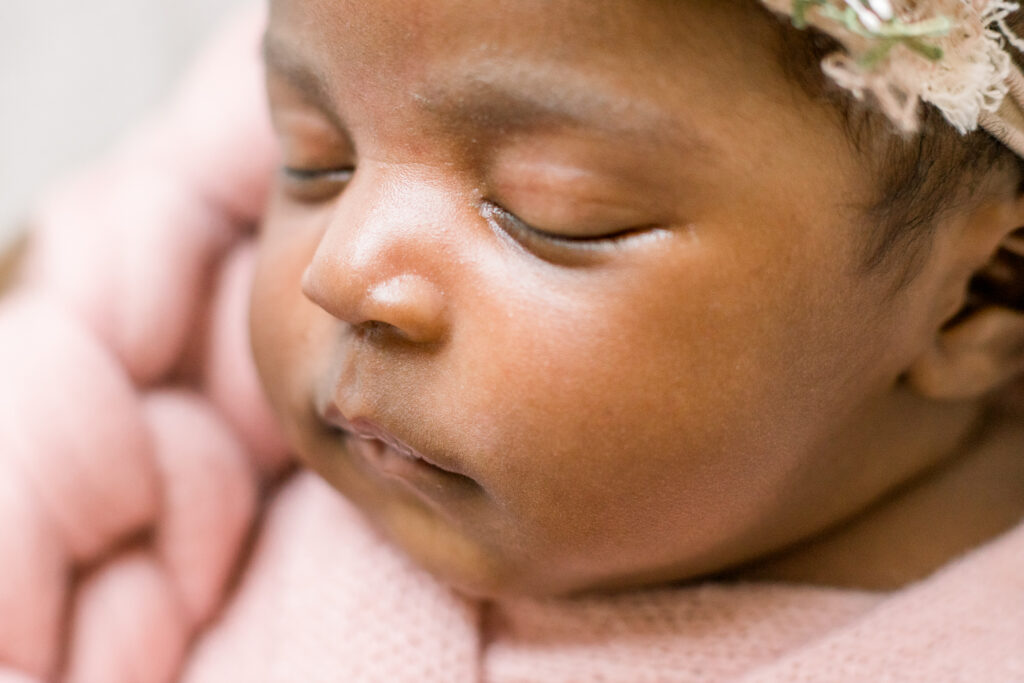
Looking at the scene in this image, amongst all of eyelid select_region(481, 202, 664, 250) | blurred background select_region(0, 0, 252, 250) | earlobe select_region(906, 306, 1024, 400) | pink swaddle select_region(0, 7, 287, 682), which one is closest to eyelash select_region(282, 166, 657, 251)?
eyelid select_region(481, 202, 664, 250)

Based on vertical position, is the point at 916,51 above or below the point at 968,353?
above

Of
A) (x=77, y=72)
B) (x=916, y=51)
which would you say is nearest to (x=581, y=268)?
(x=916, y=51)

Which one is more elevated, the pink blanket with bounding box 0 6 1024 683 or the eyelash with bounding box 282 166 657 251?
the eyelash with bounding box 282 166 657 251

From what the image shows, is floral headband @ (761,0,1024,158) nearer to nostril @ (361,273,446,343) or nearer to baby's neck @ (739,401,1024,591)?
nostril @ (361,273,446,343)

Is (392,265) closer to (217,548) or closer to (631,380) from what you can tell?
(631,380)

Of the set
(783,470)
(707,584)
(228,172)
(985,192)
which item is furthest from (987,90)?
(228,172)

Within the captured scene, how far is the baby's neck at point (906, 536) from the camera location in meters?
0.89

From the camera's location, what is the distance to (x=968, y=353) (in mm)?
807

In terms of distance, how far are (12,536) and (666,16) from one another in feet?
2.12

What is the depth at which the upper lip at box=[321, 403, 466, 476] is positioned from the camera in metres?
0.71

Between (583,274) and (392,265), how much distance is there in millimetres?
116

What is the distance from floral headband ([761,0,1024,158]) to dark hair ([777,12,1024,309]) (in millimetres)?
14

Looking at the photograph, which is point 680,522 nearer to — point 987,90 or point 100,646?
point 987,90

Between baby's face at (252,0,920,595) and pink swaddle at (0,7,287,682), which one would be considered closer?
baby's face at (252,0,920,595)
